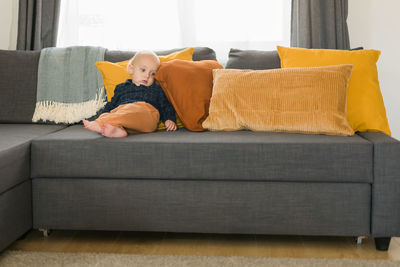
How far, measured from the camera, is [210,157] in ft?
5.84

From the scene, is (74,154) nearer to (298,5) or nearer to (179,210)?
(179,210)

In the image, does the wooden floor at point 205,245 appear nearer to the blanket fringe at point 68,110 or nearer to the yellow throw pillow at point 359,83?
the yellow throw pillow at point 359,83

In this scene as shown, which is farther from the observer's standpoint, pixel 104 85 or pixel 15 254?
pixel 104 85

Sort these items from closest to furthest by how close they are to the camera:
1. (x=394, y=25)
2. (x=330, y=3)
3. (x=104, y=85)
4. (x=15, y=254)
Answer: (x=15, y=254)
(x=104, y=85)
(x=330, y=3)
(x=394, y=25)

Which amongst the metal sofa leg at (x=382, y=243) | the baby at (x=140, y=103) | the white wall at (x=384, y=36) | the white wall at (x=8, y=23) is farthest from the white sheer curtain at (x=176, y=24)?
the metal sofa leg at (x=382, y=243)

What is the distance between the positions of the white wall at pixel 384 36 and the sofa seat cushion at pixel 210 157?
1.45 meters

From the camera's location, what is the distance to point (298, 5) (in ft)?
9.55

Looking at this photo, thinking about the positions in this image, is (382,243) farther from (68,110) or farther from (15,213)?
(68,110)

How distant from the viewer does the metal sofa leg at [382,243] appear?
70.5 inches

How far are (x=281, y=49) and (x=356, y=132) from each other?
25.0 inches

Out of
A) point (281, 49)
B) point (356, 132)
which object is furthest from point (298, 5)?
point (356, 132)

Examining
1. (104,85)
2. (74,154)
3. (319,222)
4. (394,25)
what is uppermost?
(394,25)

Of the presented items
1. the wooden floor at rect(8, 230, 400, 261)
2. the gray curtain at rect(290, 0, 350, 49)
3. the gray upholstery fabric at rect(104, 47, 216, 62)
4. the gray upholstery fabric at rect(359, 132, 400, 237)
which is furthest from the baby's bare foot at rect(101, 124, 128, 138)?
the gray curtain at rect(290, 0, 350, 49)

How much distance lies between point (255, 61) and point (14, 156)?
1.37 metres
